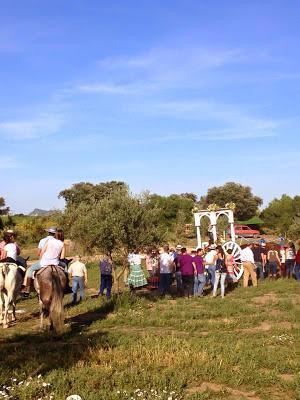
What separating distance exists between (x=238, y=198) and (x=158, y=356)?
245 feet

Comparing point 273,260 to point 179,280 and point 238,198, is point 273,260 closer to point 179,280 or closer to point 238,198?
point 179,280

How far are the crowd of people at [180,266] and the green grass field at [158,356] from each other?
5.33ft

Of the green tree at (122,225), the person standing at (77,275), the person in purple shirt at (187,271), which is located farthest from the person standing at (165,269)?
the person standing at (77,275)

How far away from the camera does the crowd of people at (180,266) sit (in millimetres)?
12492

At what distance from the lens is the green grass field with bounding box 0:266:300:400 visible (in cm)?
652

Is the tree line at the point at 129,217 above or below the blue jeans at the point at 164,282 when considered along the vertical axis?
above

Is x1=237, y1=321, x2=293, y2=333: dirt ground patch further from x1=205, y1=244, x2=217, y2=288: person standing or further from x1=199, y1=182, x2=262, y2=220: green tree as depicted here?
x1=199, y1=182, x2=262, y2=220: green tree

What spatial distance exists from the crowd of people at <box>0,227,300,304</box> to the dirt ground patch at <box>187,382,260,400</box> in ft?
14.9

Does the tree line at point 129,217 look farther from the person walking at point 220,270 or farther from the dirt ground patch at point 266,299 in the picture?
the dirt ground patch at point 266,299

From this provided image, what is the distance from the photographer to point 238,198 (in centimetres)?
8094

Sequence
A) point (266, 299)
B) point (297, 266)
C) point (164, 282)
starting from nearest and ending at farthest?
point (266, 299)
point (164, 282)
point (297, 266)

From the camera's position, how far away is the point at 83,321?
12.1 meters

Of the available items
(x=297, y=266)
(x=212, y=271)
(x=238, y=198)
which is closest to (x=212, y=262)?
(x=212, y=271)

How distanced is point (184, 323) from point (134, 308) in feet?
8.27
